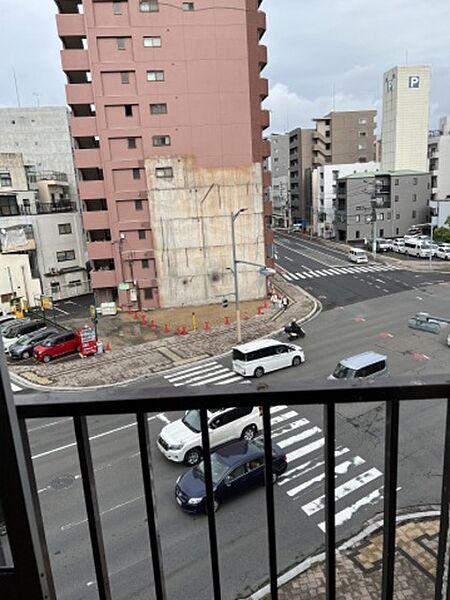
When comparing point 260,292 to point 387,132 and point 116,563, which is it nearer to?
point 116,563

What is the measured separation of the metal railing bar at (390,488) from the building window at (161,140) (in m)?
21.2

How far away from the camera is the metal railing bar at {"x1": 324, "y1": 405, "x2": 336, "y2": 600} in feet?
4.46

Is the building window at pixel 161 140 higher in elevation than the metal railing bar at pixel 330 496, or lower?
higher

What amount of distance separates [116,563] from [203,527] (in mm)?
1226

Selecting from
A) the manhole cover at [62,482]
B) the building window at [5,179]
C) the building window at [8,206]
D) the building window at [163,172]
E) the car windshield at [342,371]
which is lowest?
the manhole cover at [62,482]

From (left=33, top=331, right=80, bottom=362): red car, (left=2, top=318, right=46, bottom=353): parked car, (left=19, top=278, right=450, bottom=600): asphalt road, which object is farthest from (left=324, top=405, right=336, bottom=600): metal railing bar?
(left=2, top=318, right=46, bottom=353): parked car

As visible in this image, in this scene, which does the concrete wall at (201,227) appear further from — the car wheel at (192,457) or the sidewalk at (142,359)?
the car wheel at (192,457)

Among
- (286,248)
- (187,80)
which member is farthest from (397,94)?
(187,80)

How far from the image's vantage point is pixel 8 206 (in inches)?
944

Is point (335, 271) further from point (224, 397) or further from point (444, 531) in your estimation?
point (224, 397)

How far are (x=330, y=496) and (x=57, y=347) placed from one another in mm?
15400

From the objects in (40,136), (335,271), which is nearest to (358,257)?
(335,271)

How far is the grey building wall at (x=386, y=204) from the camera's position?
1500 inches

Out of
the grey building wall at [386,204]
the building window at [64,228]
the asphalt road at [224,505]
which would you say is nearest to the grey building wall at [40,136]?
the building window at [64,228]
